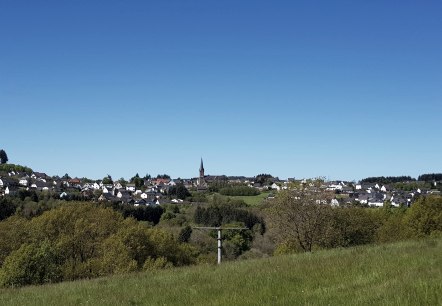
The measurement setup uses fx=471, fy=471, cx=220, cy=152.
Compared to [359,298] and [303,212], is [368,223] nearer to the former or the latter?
[303,212]

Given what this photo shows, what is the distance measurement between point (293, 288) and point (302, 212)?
89.7ft

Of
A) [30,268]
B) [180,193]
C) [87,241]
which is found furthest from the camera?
[180,193]

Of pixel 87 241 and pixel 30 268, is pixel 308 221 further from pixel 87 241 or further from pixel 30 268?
pixel 87 241

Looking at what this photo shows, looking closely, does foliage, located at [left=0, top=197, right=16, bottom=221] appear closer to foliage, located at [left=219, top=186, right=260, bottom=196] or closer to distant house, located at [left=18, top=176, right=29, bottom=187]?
distant house, located at [left=18, top=176, right=29, bottom=187]

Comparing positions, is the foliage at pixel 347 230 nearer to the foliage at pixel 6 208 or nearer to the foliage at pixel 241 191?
the foliage at pixel 6 208

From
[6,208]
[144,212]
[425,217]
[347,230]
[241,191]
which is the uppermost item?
[241,191]

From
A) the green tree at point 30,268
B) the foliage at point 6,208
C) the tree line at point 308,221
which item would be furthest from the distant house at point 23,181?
the tree line at point 308,221

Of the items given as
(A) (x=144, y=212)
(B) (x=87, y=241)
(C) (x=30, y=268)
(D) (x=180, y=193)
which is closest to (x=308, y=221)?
(C) (x=30, y=268)

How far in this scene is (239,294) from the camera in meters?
9.70

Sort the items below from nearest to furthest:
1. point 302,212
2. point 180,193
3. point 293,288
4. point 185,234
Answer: point 293,288, point 302,212, point 185,234, point 180,193

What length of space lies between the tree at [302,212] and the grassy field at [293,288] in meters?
21.7

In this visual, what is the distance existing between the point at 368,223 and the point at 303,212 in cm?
2391

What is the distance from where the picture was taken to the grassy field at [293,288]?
25.4 feet

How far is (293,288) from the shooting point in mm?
9680
